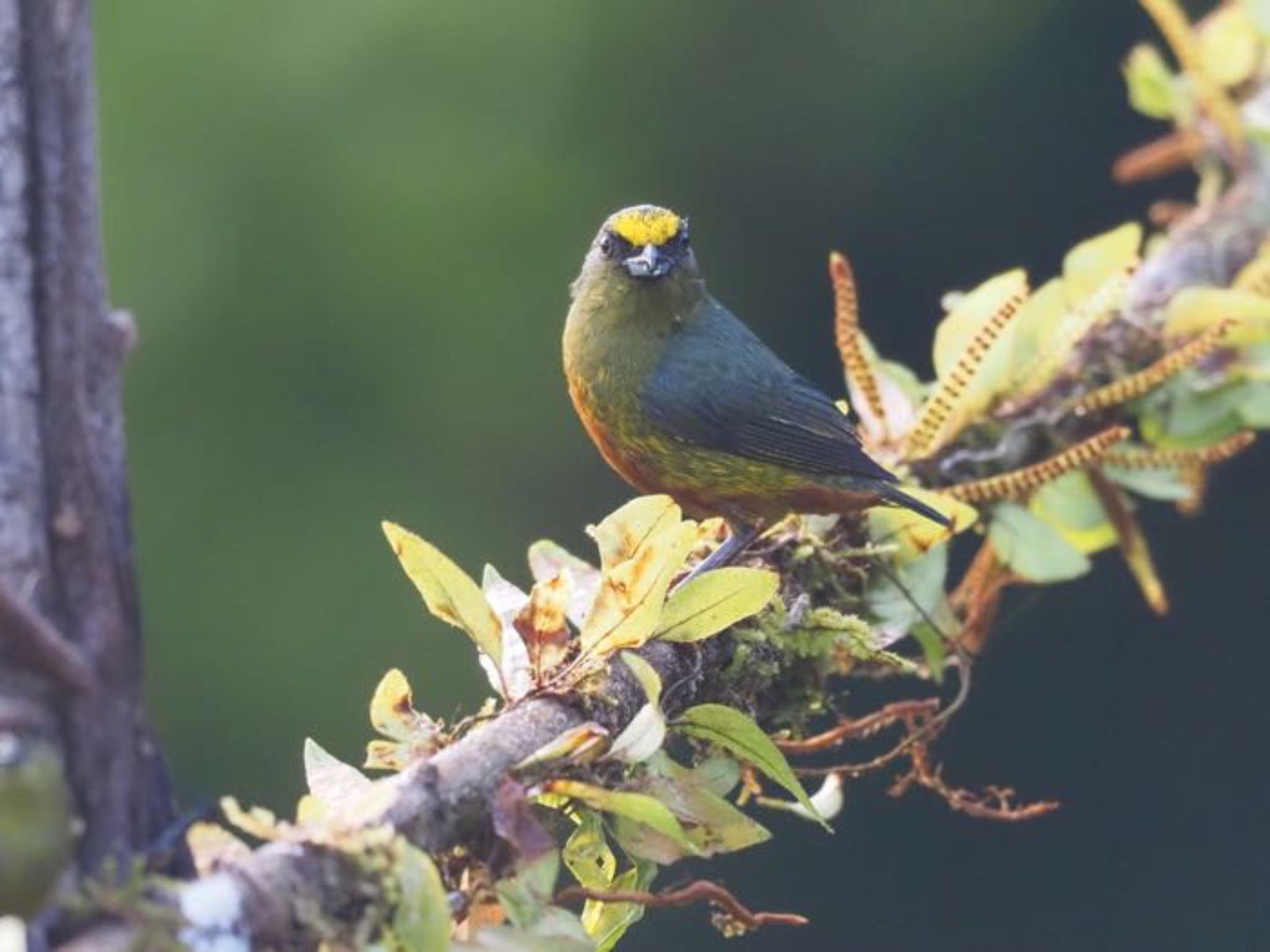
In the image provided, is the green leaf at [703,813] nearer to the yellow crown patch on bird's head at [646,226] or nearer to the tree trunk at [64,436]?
the tree trunk at [64,436]

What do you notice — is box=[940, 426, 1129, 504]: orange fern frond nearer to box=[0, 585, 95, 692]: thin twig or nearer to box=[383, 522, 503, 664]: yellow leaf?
box=[383, 522, 503, 664]: yellow leaf

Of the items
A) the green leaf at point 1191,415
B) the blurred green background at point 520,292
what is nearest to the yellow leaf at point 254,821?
the green leaf at point 1191,415

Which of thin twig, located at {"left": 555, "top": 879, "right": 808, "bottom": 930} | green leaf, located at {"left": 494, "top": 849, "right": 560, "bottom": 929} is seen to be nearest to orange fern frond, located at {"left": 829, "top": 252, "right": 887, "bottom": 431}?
thin twig, located at {"left": 555, "top": 879, "right": 808, "bottom": 930}

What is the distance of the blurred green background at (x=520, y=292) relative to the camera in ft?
21.4

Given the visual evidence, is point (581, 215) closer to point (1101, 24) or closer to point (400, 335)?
point (400, 335)

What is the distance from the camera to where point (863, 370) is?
107 inches

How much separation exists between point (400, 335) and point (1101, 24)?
3.14 m

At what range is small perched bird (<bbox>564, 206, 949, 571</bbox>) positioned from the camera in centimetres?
265

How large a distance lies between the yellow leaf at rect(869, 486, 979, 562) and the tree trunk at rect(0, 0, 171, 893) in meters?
1.38

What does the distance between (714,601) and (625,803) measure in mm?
315

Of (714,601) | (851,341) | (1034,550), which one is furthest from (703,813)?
(851,341)

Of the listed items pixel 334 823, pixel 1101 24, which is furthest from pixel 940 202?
pixel 334 823

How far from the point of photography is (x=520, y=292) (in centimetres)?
679

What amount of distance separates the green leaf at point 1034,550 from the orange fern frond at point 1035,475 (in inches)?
1.4
